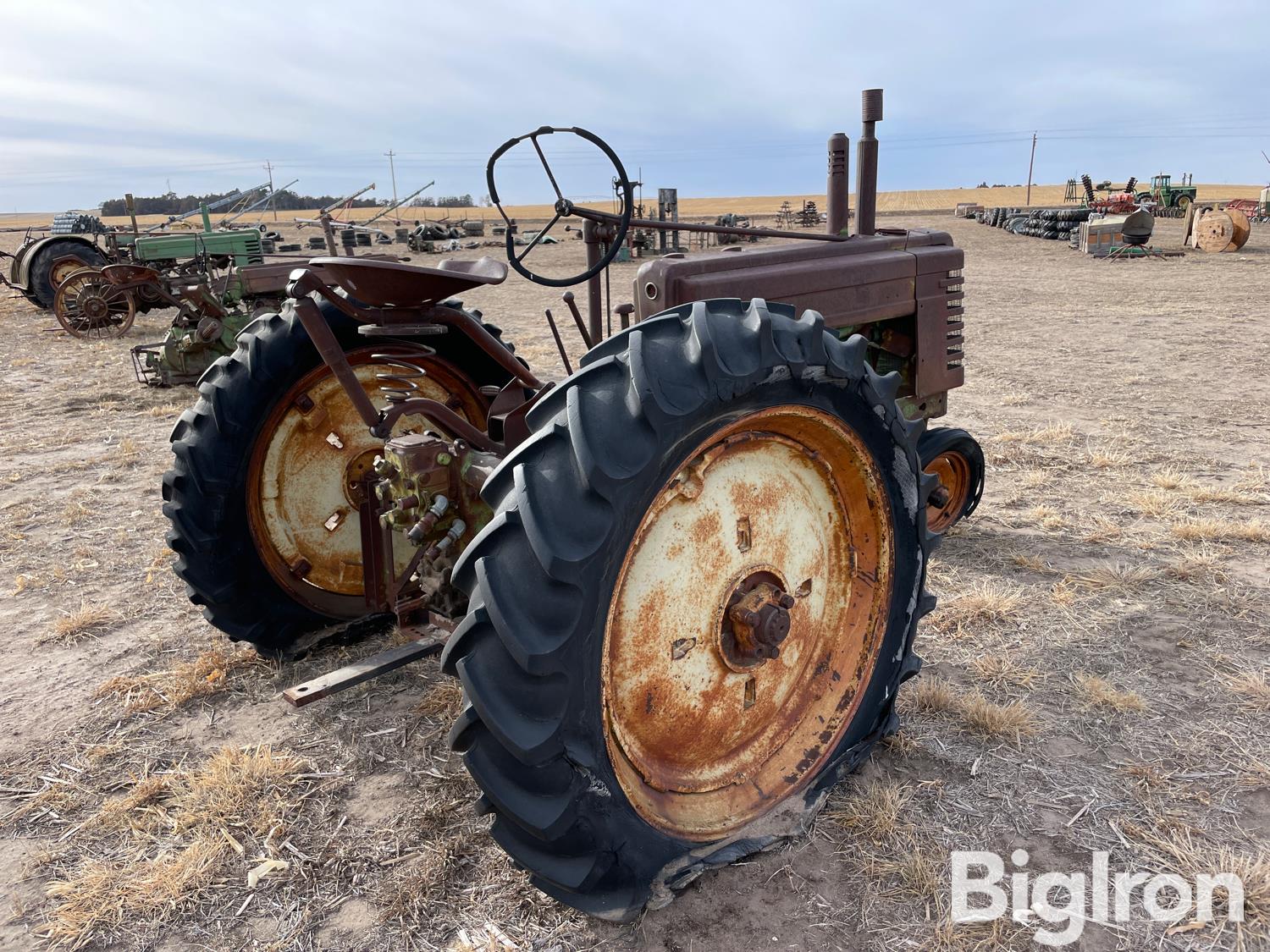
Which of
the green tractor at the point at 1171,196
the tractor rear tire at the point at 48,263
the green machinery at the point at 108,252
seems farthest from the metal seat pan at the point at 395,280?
the green tractor at the point at 1171,196

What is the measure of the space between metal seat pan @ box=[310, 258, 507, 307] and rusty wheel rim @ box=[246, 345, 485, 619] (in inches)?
13.5

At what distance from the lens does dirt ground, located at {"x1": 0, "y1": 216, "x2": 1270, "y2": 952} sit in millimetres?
2014

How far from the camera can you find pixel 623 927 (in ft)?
6.43

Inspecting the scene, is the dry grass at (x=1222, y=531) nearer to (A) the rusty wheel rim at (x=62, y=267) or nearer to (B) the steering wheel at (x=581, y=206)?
(B) the steering wheel at (x=581, y=206)

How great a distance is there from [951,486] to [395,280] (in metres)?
2.88

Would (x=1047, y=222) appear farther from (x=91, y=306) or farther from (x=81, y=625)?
(x=81, y=625)

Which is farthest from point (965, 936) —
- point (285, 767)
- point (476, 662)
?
point (285, 767)

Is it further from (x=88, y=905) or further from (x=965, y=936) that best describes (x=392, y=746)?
(x=965, y=936)

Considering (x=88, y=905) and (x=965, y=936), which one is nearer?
(x=965, y=936)

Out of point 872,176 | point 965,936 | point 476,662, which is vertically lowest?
point 965,936

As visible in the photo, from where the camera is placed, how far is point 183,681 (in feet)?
9.98

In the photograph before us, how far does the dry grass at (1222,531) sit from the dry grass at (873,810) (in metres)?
2.56

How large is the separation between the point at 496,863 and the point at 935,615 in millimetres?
2052

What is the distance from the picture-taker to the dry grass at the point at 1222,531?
159 inches
